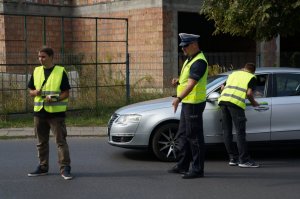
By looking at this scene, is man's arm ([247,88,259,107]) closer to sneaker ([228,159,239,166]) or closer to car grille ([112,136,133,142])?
sneaker ([228,159,239,166])

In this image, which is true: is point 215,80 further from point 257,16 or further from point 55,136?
point 257,16

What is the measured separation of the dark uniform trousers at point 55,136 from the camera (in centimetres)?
694

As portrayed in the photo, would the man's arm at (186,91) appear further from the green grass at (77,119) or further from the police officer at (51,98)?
the green grass at (77,119)

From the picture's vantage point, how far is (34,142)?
33.9 feet

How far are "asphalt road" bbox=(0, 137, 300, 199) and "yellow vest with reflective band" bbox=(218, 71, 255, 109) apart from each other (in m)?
1.03

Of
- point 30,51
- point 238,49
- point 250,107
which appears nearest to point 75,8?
point 30,51

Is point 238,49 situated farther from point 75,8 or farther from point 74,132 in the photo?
point 74,132

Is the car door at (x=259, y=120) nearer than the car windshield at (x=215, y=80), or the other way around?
the car door at (x=259, y=120)

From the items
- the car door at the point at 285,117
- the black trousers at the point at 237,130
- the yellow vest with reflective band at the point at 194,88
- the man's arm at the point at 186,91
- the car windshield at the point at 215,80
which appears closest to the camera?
the man's arm at the point at 186,91

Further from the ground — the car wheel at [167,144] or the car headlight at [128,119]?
the car headlight at [128,119]

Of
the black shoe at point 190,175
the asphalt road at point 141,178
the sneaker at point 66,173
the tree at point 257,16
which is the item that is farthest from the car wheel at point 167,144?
the tree at point 257,16

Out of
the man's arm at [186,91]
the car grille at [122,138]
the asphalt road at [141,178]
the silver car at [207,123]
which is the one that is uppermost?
the man's arm at [186,91]

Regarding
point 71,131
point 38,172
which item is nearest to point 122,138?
point 38,172

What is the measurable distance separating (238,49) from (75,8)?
8548mm
